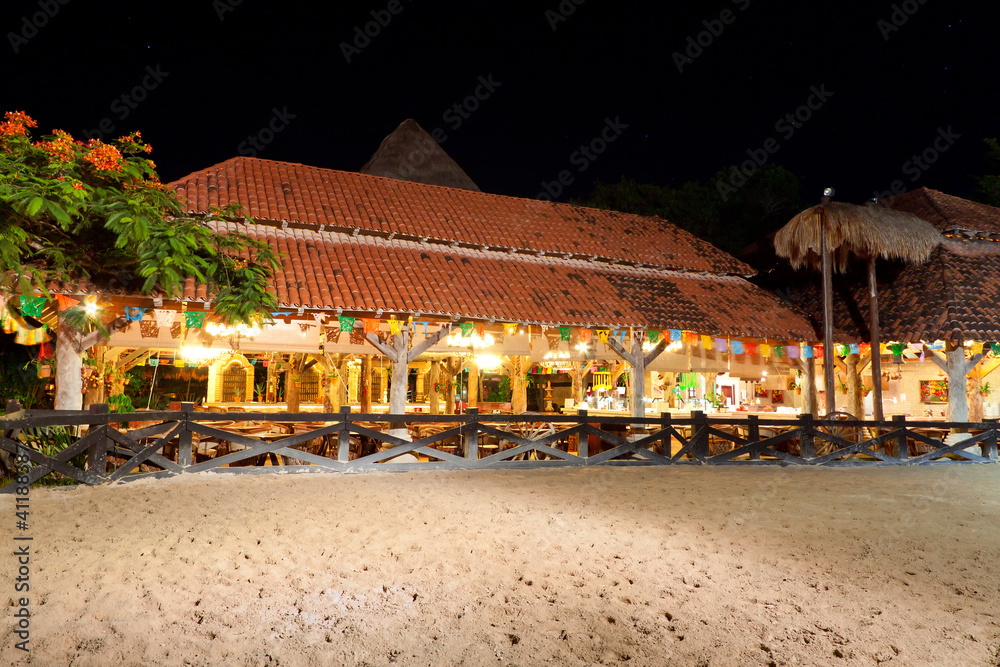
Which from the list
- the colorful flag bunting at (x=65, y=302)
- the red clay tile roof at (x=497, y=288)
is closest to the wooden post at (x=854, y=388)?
the red clay tile roof at (x=497, y=288)

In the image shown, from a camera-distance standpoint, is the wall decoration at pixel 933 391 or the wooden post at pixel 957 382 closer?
the wooden post at pixel 957 382

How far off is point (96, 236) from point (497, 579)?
7.83 m

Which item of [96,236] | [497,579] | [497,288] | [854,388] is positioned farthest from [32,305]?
[854,388]

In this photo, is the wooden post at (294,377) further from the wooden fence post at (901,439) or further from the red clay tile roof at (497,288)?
the wooden fence post at (901,439)

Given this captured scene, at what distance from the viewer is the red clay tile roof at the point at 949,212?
15117 millimetres

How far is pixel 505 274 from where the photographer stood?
500 inches

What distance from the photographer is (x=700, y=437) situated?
10.6 m

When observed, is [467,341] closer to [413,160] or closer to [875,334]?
[875,334]

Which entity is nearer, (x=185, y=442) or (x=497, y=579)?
(x=497, y=579)

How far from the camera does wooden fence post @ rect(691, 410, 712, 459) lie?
Answer: 34.9 feet

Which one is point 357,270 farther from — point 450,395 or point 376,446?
point 450,395

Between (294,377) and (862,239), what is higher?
(862,239)

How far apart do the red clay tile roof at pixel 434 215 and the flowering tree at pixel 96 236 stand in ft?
7.66

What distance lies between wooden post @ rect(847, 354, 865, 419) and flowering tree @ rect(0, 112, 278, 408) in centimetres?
1319
